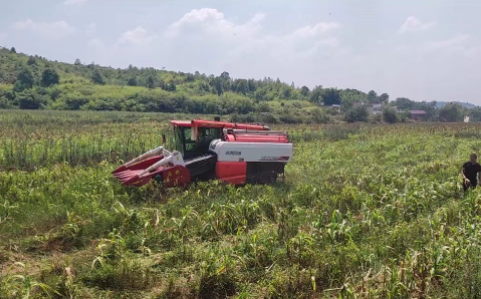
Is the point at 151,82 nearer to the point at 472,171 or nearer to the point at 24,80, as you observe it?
the point at 24,80

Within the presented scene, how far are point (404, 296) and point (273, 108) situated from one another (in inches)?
1438

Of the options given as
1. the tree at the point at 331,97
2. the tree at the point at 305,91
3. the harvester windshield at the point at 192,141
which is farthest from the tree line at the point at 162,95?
the harvester windshield at the point at 192,141

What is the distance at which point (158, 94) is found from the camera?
5122 centimetres

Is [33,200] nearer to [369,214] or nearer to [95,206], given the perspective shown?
[95,206]

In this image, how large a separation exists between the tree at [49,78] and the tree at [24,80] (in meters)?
3.03

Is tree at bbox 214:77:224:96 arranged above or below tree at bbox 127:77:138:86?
below

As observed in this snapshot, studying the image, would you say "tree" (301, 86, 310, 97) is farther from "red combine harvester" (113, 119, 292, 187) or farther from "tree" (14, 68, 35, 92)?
"red combine harvester" (113, 119, 292, 187)

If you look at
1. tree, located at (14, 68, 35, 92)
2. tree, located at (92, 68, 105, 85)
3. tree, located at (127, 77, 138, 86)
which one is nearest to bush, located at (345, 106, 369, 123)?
tree, located at (127, 77, 138, 86)

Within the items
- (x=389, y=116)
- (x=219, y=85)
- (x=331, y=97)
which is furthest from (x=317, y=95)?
(x=219, y=85)

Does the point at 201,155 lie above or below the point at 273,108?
below

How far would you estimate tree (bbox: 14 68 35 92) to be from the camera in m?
53.0

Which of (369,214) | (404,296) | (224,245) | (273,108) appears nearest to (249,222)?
(224,245)

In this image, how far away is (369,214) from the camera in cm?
655

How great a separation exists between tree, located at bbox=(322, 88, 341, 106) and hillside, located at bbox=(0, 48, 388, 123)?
20.7ft
